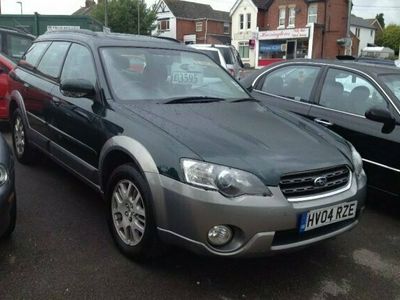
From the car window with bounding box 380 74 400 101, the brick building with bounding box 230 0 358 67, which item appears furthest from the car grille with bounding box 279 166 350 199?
the brick building with bounding box 230 0 358 67

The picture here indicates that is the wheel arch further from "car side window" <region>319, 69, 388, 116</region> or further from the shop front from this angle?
the shop front

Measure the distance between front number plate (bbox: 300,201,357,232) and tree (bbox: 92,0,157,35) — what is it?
46.3 meters

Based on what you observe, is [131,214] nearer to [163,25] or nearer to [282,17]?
[282,17]

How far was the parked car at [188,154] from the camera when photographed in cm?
285

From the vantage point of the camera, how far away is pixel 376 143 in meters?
4.44

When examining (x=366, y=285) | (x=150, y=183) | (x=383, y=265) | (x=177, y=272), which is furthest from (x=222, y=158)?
(x=383, y=265)

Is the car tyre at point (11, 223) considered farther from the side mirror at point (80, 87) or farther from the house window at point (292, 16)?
the house window at point (292, 16)

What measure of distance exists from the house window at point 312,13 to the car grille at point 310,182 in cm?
4253

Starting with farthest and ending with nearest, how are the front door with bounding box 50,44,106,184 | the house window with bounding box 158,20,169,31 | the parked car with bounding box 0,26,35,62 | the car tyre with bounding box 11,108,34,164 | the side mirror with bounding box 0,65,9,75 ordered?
the house window with bounding box 158,20,169,31
the parked car with bounding box 0,26,35,62
the side mirror with bounding box 0,65,9,75
the car tyre with bounding box 11,108,34,164
the front door with bounding box 50,44,106,184

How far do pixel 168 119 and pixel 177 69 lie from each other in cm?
Answer: 102

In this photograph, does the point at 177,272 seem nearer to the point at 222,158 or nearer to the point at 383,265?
the point at 222,158

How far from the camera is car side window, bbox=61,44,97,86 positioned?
4.11m

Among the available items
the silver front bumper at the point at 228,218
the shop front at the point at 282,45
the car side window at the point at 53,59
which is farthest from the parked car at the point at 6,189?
the shop front at the point at 282,45

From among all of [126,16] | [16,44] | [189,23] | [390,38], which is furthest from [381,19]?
[16,44]
